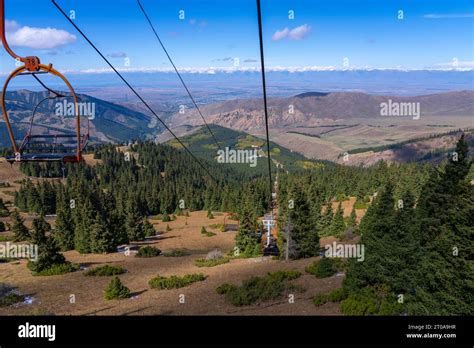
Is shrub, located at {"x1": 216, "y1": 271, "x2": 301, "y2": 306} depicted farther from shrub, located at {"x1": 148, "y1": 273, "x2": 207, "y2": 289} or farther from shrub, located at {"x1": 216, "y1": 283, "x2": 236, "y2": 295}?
shrub, located at {"x1": 148, "y1": 273, "x2": 207, "y2": 289}

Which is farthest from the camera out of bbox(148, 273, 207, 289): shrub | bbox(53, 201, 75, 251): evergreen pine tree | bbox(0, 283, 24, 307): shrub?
bbox(53, 201, 75, 251): evergreen pine tree

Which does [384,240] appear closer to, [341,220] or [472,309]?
[472,309]

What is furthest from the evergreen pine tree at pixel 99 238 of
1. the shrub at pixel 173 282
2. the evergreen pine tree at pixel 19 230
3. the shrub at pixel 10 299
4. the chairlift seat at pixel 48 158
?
the chairlift seat at pixel 48 158

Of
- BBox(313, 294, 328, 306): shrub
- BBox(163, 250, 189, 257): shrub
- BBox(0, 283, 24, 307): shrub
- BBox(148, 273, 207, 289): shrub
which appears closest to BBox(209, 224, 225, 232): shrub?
BBox(163, 250, 189, 257): shrub

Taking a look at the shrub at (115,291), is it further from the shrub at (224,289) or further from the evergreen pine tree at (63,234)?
the evergreen pine tree at (63,234)

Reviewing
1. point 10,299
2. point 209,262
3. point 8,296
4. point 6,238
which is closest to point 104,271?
point 8,296

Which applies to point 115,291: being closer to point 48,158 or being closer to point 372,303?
point 372,303
